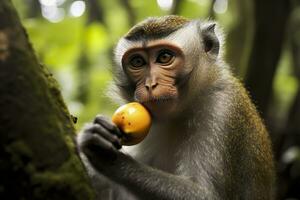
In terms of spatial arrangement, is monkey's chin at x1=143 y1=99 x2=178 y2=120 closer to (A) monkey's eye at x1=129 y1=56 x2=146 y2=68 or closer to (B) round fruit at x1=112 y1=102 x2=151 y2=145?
(B) round fruit at x1=112 y1=102 x2=151 y2=145

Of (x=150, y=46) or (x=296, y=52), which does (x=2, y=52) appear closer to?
(x=150, y=46)

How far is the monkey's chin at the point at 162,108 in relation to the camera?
4.52 m

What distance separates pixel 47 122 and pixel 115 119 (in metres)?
1.54

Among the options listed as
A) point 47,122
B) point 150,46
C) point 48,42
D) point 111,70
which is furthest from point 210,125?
point 48,42

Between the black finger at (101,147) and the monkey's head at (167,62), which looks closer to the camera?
the black finger at (101,147)

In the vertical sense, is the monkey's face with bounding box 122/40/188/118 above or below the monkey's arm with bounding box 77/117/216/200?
above

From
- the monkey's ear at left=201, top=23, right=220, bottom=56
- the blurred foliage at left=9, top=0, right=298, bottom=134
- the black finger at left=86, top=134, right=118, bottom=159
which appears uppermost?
the monkey's ear at left=201, top=23, right=220, bottom=56

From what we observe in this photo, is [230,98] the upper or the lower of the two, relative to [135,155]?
upper

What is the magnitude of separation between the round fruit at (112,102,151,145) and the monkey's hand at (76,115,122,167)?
0.08 meters

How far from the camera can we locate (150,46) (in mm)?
5070

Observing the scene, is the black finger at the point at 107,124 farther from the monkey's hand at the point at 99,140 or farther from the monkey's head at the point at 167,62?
the monkey's head at the point at 167,62

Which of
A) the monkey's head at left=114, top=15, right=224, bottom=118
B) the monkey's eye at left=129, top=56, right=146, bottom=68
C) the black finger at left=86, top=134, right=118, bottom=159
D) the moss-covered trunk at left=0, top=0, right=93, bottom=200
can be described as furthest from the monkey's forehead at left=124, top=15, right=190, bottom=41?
→ the moss-covered trunk at left=0, top=0, right=93, bottom=200

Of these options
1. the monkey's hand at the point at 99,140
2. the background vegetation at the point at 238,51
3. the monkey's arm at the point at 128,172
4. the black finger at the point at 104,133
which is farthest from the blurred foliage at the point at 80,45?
the black finger at the point at 104,133

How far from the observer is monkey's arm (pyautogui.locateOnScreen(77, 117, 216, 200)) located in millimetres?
3846
